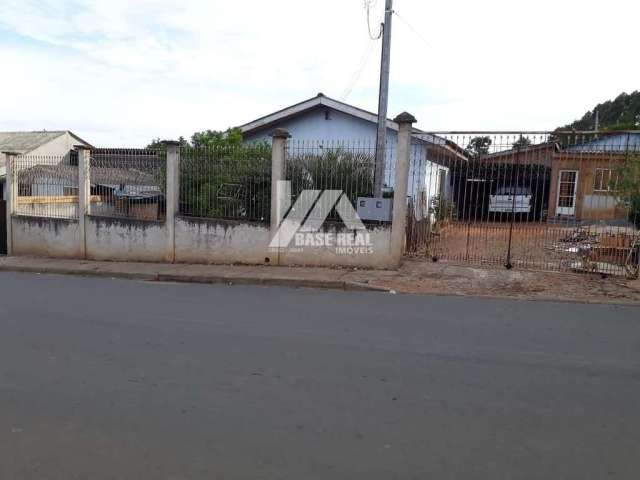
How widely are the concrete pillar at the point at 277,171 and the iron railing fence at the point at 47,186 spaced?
17.7 ft

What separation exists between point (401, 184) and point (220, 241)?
413 centimetres

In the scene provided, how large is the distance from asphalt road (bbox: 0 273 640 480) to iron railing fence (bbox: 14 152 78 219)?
650cm

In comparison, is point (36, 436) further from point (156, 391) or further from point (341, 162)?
point (341, 162)

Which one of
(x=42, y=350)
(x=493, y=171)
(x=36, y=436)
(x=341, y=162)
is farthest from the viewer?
(x=341, y=162)

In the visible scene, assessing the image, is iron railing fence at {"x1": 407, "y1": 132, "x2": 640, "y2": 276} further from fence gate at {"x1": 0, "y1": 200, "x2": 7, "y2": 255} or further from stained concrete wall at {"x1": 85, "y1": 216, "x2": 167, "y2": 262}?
fence gate at {"x1": 0, "y1": 200, "x2": 7, "y2": 255}

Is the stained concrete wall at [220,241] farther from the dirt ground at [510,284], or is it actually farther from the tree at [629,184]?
the tree at [629,184]

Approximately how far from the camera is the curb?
9047mm

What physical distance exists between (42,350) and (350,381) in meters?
3.15

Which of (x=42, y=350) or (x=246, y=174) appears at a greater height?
(x=246, y=174)

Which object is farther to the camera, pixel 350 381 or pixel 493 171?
pixel 493 171

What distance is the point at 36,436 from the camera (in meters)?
3.33

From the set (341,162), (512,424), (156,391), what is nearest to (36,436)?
(156,391)

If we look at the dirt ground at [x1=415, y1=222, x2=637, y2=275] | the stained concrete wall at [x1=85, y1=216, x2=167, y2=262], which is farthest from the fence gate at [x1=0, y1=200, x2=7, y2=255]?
the dirt ground at [x1=415, y1=222, x2=637, y2=275]

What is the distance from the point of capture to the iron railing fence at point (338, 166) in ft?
34.8
